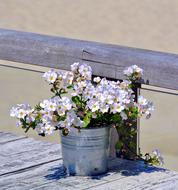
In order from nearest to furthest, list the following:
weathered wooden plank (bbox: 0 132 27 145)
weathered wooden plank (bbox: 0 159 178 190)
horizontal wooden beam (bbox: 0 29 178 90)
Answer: weathered wooden plank (bbox: 0 159 178 190) → horizontal wooden beam (bbox: 0 29 178 90) → weathered wooden plank (bbox: 0 132 27 145)

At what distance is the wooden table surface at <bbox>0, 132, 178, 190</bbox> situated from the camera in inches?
95.5

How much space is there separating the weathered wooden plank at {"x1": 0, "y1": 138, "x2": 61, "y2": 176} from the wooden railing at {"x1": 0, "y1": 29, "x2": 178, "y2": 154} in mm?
339

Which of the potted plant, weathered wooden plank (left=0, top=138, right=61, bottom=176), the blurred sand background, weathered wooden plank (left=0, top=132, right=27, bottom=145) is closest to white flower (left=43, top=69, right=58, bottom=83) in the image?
the potted plant

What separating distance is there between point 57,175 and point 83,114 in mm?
247

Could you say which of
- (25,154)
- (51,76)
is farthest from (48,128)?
(25,154)

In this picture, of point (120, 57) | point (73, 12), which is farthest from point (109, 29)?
point (120, 57)

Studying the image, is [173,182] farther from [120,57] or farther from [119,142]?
[120,57]

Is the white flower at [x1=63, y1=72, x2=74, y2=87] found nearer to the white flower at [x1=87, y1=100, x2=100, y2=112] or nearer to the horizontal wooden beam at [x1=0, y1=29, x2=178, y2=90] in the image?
the white flower at [x1=87, y1=100, x2=100, y2=112]

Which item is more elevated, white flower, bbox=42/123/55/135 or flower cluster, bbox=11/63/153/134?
flower cluster, bbox=11/63/153/134

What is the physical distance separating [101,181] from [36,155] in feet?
1.37

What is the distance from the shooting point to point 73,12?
11.7 meters

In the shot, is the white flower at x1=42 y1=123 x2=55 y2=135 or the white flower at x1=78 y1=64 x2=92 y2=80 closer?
the white flower at x1=42 y1=123 x2=55 y2=135

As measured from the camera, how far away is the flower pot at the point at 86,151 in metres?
2.46

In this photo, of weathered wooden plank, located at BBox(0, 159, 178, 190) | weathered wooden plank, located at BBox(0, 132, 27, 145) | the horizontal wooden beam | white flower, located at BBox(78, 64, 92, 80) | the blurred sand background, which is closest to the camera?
weathered wooden plank, located at BBox(0, 159, 178, 190)
